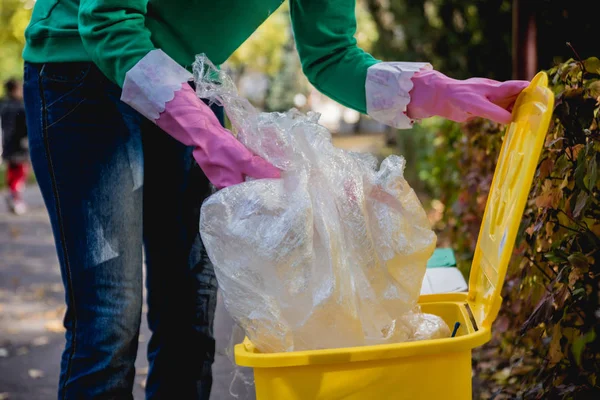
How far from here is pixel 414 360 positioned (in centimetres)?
145

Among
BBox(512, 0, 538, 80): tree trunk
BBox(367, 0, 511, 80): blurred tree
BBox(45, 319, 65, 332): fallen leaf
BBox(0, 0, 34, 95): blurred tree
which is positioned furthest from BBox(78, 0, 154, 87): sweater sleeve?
BBox(0, 0, 34, 95): blurred tree

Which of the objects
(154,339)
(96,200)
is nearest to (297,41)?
(96,200)

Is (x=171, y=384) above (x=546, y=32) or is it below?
below

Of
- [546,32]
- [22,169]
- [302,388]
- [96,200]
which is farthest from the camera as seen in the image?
[22,169]

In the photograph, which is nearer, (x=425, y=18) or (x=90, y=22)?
(x=90, y=22)

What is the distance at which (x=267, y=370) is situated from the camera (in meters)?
1.44

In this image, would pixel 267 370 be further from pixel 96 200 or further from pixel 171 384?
pixel 171 384

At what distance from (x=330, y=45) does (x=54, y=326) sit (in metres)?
3.59

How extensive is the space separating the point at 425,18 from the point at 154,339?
20.6 feet

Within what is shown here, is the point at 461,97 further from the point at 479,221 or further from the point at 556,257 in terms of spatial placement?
the point at 479,221

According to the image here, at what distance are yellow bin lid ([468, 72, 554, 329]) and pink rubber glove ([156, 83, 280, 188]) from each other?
1.56 ft

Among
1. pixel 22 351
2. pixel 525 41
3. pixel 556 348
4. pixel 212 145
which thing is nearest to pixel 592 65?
pixel 556 348

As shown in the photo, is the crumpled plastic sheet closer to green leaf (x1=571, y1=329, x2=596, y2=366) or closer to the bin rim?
the bin rim

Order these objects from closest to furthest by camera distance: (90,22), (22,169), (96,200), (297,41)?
(90,22), (96,200), (297,41), (22,169)
